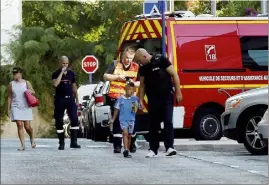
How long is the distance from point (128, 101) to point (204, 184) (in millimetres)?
6552

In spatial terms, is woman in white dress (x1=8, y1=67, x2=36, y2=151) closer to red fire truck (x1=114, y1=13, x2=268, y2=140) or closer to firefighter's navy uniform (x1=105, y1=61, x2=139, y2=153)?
firefighter's navy uniform (x1=105, y1=61, x2=139, y2=153)

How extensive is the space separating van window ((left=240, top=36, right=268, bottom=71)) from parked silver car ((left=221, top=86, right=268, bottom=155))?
5.32 meters

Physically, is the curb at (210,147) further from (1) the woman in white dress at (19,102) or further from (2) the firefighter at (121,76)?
(1) the woman in white dress at (19,102)

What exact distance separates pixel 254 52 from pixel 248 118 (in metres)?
5.86

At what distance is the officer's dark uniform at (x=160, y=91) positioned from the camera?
1678 centimetres

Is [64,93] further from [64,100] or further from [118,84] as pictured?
[118,84]

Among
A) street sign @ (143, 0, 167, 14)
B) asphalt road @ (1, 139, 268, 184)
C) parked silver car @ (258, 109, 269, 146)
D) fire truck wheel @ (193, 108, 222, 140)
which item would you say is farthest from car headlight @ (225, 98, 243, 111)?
street sign @ (143, 0, 167, 14)

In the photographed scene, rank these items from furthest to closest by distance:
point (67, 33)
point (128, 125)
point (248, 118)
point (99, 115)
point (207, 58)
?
point (67, 33) → point (99, 115) → point (207, 58) → point (248, 118) → point (128, 125)

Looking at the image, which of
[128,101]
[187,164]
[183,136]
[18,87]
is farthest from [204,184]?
[183,136]

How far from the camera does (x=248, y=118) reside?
18.5 meters

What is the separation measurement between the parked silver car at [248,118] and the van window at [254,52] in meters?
5.32

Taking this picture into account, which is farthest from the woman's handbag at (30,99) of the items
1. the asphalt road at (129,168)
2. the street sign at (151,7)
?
the street sign at (151,7)

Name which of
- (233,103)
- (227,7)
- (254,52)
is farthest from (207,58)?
(227,7)

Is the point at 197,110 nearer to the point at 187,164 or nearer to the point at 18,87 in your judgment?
the point at 18,87
